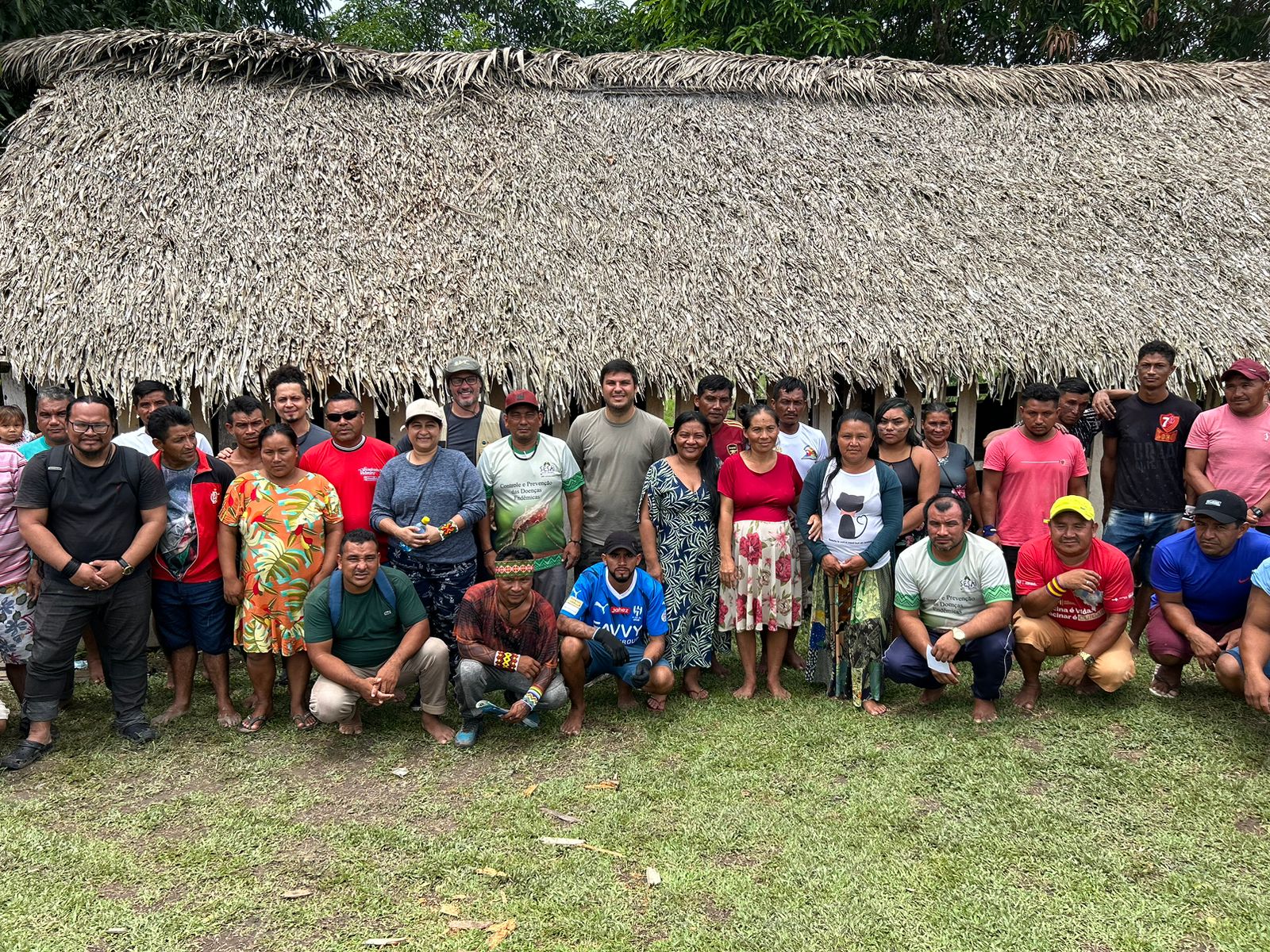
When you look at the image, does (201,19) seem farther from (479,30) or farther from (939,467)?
(939,467)

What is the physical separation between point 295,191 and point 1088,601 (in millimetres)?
6418

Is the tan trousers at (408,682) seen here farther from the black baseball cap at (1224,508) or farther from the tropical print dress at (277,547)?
the black baseball cap at (1224,508)

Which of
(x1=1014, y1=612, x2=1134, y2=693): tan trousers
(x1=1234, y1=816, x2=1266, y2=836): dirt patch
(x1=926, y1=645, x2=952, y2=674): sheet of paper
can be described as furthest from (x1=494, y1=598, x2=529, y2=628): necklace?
(x1=1234, y1=816, x2=1266, y2=836): dirt patch

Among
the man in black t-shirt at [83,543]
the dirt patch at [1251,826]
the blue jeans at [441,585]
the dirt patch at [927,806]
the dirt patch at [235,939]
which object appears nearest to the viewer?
the dirt patch at [235,939]

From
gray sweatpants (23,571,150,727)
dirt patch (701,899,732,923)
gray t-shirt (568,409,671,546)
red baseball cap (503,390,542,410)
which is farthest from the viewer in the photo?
gray t-shirt (568,409,671,546)

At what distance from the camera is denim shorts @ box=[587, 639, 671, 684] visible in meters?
4.70

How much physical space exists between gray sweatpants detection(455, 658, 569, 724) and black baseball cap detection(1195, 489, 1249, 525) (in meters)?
3.44

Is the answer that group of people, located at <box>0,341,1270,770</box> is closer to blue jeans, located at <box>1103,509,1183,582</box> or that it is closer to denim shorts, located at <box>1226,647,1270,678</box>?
denim shorts, located at <box>1226,647,1270,678</box>

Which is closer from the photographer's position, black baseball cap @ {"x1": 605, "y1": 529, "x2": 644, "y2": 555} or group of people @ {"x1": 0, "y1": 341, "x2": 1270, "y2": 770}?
group of people @ {"x1": 0, "y1": 341, "x2": 1270, "y2": 770}

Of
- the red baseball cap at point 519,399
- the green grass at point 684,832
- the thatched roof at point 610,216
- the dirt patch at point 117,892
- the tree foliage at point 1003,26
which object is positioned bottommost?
the dirt patch at point 117,892

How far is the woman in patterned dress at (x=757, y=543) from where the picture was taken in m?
4.95

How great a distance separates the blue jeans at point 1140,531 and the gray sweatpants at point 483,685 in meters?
3.75

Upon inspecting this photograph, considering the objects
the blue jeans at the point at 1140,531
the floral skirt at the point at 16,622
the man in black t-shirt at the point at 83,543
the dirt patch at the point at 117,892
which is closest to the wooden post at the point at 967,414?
the blue jeans at the point at 1140,531

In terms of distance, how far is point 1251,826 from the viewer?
12.1ft
